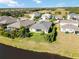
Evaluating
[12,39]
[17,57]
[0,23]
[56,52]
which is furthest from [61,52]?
[0,23]

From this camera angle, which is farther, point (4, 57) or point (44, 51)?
point (44, 51)

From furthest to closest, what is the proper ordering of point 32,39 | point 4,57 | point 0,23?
1. point 0,23
2. point 32,39
3. point 4,57

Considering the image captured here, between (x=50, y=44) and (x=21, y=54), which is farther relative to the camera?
(x=50, y=44)

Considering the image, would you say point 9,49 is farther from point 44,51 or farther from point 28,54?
point 44,51

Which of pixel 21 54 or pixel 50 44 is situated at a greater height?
pixel 50 44

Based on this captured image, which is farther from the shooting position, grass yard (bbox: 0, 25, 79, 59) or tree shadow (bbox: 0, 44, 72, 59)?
grass yard (bbox: 0, 25, 79, 59)

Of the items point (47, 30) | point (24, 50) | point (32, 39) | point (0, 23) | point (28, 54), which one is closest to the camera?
point (28, 54)

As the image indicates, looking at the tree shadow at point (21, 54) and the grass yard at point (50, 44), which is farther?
the grass yard at point (50, 44)

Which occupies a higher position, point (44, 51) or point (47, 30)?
point (47, 30)
